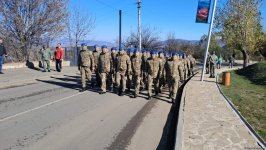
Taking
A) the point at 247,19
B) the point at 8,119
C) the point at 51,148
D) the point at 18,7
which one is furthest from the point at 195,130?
the point at 247,19

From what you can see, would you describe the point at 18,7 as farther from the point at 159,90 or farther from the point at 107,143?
the point at 107,143

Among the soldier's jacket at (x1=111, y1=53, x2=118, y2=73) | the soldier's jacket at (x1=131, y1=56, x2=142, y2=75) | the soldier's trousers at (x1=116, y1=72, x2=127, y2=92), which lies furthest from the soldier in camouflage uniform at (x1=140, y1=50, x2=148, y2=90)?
the soldier's jacket at (x1=111, y1=53, x2=118, y2=73)

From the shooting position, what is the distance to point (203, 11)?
20406 millimetres

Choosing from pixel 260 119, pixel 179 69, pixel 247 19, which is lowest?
pixel 260 119

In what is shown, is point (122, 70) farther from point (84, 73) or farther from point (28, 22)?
point (28, 22)

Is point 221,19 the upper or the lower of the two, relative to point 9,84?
upper

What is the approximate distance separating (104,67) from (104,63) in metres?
0.18

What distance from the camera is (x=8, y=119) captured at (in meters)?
9.61

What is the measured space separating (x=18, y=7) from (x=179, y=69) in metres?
→ 20.0

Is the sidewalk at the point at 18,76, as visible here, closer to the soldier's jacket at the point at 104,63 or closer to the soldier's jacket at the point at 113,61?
the soldier's jacket at the point at 104,63

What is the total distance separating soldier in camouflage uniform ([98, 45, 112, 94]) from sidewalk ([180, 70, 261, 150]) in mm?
4030

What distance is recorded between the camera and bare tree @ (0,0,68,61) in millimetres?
29438

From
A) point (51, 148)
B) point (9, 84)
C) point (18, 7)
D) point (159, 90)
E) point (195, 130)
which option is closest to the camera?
point (51, 148)

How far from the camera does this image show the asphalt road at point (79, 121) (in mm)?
7652
